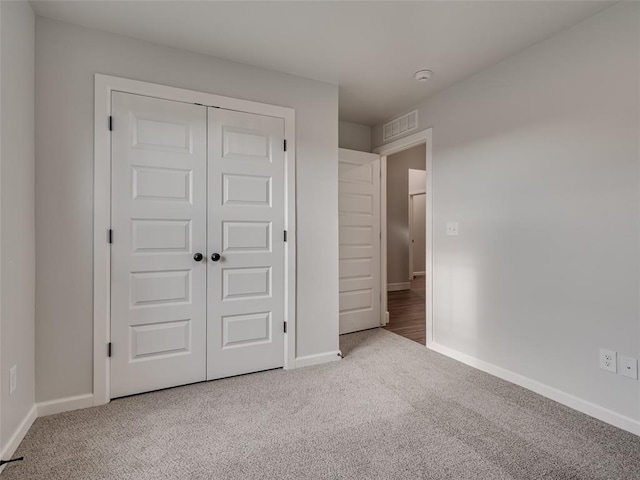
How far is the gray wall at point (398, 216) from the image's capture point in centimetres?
602

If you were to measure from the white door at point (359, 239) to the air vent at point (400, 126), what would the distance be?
0.29m

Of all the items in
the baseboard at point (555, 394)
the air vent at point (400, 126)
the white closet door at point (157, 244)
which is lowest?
Answer: the baseboard at point (555, 394)

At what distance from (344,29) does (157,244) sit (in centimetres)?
195

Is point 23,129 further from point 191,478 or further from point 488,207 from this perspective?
point 488,207

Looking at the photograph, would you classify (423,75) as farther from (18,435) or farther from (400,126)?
(18,435)

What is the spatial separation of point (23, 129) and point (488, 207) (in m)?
3.16

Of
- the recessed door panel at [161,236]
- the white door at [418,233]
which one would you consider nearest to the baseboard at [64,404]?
the recessed door panel at [161,236]

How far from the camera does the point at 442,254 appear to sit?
314cm

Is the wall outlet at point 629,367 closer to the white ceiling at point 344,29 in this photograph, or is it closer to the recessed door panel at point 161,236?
the white ceiling at point 344,29

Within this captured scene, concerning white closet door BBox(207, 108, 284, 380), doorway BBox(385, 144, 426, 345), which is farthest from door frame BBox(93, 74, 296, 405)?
doorway BBox(385, 144, 426, 345)

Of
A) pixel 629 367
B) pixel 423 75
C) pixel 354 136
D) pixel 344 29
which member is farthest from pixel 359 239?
pixel 629 367

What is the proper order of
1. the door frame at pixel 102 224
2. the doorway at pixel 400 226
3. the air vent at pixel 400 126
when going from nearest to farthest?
the door frame at pixel 102 224 < the air vent at pixel 400 126 < the doorway at pixel 400 226

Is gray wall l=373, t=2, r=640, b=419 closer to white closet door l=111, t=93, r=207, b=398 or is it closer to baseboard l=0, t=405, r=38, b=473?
white closet door l=111, t=93, r=207, b=398

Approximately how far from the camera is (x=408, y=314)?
15.1 ft
